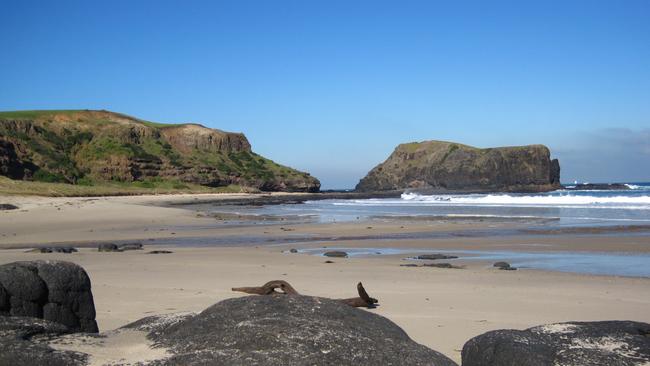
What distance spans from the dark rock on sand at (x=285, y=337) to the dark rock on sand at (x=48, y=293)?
5.17 feet

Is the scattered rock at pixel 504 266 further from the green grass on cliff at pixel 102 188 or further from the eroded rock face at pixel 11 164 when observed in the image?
the eroded rock face at pixel 11 164

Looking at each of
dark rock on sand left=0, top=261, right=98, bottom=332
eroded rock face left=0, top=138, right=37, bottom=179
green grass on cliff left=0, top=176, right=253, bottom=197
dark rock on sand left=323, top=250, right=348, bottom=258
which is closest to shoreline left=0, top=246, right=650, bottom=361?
dark rock on sand left=323, top=250, right=348, bottom=258

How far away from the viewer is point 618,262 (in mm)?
15367

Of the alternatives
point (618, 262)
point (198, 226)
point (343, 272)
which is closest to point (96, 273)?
point (343, 272)

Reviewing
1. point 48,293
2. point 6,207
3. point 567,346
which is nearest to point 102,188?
point 6,207

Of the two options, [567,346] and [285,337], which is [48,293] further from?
[567,346]

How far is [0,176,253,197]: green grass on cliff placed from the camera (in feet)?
167

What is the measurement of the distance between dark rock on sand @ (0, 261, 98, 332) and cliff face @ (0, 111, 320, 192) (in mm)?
71690

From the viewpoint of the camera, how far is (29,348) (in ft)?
9.70

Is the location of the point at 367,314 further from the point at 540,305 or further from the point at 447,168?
the point at 447,168

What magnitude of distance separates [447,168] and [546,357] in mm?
163425

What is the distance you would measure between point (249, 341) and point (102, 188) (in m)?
75.2

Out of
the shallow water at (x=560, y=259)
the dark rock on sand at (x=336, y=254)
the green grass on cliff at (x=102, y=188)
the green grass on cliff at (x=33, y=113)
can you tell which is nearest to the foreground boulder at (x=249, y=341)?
the shallow water at (x=560, y=259)

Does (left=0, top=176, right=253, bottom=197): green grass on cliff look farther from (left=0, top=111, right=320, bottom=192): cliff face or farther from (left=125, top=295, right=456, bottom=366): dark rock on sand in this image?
(left=125, top=295, right=456, bottom=366): dark rock on sand
